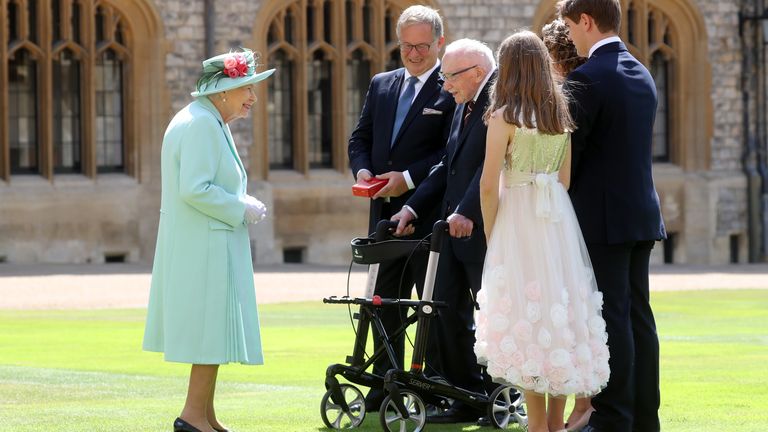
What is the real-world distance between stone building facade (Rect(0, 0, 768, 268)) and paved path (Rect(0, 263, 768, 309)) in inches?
38.7

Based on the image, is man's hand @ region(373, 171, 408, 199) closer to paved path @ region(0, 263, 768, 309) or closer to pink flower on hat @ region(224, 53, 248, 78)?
pink flower on hat @ region(224, 53, 248, 78)

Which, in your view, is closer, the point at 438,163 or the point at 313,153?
the point at 438,163

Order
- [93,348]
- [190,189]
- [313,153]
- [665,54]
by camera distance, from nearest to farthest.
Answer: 1. [190,189]
2. [93,348]
3. [313,153]
4. [665,54]

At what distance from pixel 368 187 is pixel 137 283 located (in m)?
9.55

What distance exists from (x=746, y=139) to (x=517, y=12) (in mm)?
4070

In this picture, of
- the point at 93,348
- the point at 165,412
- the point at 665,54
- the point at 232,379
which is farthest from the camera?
the point at 665,54

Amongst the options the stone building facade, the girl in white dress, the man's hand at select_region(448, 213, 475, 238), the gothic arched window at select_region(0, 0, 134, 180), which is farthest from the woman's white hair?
the gothic arched window at select_region(0, 0, 134, 180)

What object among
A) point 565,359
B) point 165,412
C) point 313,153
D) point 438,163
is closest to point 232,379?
point 165,412

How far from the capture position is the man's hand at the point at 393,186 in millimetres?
7309

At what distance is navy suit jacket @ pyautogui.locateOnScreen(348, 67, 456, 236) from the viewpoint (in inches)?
297

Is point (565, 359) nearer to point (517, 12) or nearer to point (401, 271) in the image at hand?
point (401, 271)

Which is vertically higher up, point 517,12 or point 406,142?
point 517,12

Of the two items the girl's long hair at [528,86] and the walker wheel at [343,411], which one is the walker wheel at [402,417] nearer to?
the walker wheel at [343,411]

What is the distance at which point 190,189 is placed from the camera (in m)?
6.43
